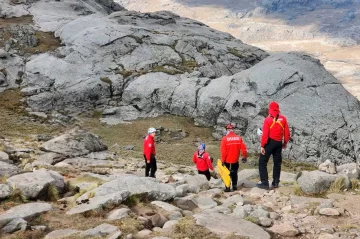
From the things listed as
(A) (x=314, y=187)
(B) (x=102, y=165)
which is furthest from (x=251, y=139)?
(A) (x=314, y=187)

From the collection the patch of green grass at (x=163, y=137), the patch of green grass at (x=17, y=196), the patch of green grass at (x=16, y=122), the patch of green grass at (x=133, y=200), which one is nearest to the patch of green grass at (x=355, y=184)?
the patch of green grass at (x=133, y=200)

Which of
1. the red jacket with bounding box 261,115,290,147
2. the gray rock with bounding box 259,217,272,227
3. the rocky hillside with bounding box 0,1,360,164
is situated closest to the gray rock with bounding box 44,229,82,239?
the gray rock with bounding box 259,217,272,227

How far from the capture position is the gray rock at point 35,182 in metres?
13.7

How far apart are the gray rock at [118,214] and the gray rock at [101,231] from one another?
0.93m

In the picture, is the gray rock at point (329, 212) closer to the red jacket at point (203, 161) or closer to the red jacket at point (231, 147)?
the red jacket at point (231, 147)

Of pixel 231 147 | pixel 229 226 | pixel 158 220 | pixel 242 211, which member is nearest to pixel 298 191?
pixel 231 147

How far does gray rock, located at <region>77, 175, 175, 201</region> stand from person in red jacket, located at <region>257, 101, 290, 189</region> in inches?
191

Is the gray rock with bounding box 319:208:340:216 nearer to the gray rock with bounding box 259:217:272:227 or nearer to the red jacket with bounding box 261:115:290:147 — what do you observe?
the gray rock with bounding box 259:217:272:227

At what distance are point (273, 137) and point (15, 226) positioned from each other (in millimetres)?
11202

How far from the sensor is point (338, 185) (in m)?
15.8

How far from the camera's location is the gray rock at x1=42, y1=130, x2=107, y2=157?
33.1m

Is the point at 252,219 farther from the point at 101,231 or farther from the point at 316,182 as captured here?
the point at 101,231

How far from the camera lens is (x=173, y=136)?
49875 millimetres

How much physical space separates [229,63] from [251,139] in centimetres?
2788
